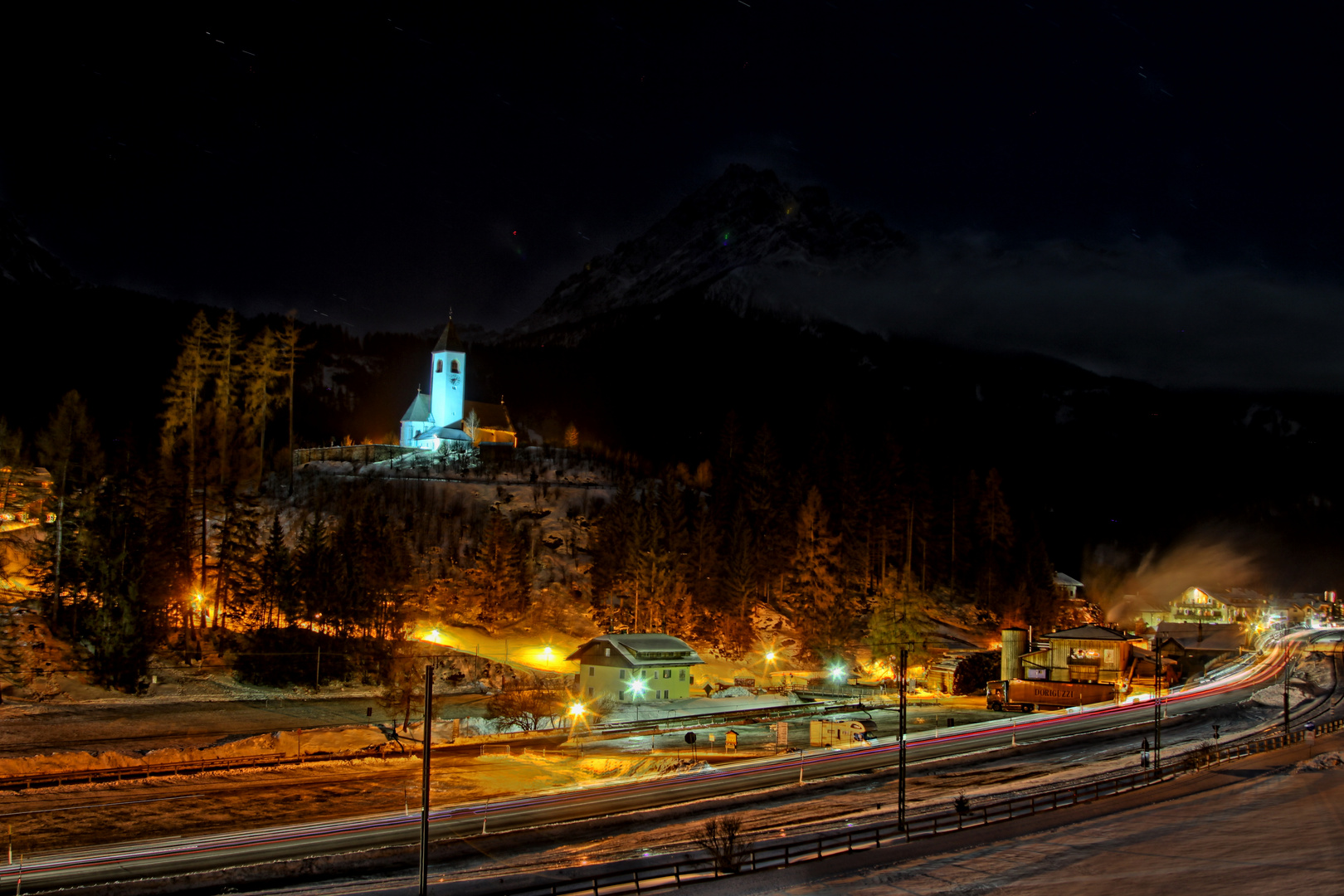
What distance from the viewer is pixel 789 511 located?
90.8 metres

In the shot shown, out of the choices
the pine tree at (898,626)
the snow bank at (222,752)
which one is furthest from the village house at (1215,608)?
the snow bank at (222,752)

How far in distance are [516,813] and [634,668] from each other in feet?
88.7

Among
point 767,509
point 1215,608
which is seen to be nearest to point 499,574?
point 767,509

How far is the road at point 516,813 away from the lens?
2717cm

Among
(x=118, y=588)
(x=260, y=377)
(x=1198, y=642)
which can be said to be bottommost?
(x=1198, y=642)

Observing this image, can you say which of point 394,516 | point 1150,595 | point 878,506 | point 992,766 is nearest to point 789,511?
point 878,506

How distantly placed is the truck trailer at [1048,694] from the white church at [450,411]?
60.8 metres

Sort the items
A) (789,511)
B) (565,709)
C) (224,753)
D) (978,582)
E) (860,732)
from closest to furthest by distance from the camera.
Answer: (224,753) → (860,732) → (565,709) → (789,511) → (978,582)

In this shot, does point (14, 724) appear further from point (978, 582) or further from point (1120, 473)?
point (1120, 473)

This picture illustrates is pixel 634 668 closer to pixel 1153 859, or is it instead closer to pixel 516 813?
pixel 516 813

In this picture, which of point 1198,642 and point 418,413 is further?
point 418,413

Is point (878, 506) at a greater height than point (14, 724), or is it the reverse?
point (878, 506)

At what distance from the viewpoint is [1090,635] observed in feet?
233

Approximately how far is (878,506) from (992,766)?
173 feet
